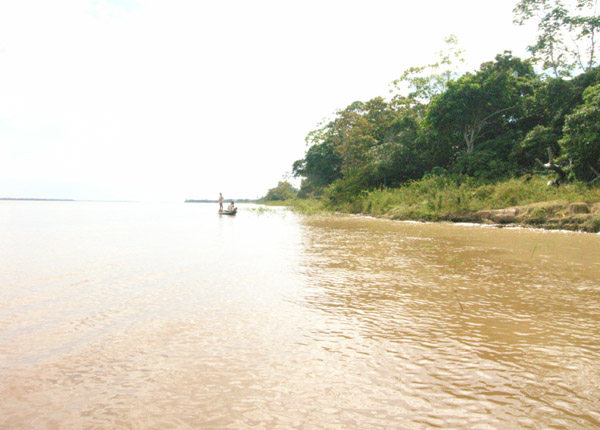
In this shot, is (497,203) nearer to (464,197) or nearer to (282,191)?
(464,197)

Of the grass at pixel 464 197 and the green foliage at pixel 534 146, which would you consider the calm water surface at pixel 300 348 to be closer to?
the grass at pixel 464 197

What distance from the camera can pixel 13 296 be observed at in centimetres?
498

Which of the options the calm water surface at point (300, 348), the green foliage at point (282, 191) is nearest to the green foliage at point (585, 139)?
the calm water surface at point (300, 348)

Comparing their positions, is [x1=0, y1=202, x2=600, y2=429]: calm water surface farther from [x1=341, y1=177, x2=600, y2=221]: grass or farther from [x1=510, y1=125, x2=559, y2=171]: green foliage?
[x1=510, y1=125, x2=559, y2=171]: green foliage

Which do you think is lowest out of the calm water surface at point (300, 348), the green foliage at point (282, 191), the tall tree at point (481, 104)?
the calm water surface at point (300, 348)

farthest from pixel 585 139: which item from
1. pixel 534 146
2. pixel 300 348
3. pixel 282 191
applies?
pixel 282 191

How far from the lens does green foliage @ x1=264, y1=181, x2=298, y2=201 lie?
88088 millimetres

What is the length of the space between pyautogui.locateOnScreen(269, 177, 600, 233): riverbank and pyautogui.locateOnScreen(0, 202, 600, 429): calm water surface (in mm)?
9778

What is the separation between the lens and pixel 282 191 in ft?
297

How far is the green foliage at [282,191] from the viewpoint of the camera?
8809 cm

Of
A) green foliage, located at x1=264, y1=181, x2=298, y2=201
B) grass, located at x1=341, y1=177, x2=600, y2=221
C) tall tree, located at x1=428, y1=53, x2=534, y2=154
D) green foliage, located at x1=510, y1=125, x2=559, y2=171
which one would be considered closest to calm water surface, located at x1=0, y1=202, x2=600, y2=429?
grass, located at x1=341, y1=177, x2=600, y2=221

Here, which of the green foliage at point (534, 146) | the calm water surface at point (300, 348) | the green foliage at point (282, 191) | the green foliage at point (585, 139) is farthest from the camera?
the green foliage at point (282, 191)

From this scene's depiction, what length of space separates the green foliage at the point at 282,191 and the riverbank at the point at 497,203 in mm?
58721

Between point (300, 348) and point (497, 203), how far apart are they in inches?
768
